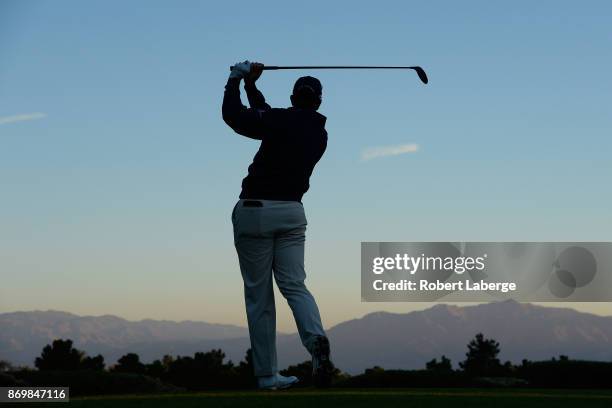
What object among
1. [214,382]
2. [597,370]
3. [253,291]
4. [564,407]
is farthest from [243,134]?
[597,370]

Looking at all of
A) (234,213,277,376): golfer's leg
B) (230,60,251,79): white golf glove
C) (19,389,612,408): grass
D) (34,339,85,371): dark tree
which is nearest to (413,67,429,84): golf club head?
(230,60,251,79): white golf glove

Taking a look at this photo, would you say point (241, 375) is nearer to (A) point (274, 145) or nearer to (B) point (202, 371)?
(B) point (202, 371)

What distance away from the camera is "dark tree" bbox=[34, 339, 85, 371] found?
17938mm

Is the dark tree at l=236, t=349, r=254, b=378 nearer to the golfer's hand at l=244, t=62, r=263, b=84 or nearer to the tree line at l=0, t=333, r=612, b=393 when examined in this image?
the tree line at l=0, t=333, r=612, b=393

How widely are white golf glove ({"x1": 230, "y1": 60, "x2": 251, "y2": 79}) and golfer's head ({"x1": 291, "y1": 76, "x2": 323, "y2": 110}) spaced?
1.64 ft

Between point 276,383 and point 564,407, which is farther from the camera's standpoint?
point 276,383

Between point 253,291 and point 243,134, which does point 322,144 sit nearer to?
point 243,134

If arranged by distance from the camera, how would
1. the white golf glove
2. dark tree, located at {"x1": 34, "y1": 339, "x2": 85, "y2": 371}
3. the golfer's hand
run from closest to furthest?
the white golf glove → the golfer's hand → dark tree, located at {"x1": 34, "y1": 339, "x2": 85, "y2": 371}

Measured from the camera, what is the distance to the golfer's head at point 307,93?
30.3ft

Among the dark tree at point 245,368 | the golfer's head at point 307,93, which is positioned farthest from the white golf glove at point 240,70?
the dark tree at point 245,368

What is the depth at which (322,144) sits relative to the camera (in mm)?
9312

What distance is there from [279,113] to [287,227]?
3.62ft

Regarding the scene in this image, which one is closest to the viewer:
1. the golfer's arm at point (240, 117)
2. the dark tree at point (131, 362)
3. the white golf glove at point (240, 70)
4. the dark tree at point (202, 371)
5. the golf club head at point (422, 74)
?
the golfer's arm at point (240, 117)

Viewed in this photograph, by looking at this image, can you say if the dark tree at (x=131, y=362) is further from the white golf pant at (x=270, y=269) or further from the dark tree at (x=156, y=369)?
the white golf pant at (x=270, y=269)
